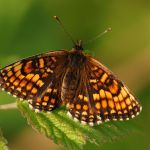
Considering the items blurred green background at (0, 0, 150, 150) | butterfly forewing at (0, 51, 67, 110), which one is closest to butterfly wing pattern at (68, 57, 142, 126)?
butterfly forewing at (0, 51, 67, 110)

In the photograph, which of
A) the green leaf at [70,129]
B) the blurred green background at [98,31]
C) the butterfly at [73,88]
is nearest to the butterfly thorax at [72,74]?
the butterfly at [73,88]

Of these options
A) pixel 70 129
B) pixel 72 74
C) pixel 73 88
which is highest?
pixel 72 74

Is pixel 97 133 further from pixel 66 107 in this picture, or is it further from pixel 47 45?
pixel 47 45

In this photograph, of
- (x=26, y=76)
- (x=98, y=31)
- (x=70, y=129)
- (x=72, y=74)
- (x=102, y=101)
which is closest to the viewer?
(x=70, y=129)

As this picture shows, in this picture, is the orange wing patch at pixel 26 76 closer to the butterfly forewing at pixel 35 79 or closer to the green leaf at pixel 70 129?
the butterfly forewing at pixel 35 79

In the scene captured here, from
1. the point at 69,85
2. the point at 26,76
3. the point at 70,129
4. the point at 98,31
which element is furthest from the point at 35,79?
the point at 98,31

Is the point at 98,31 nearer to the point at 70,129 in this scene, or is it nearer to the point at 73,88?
the point at 73,88

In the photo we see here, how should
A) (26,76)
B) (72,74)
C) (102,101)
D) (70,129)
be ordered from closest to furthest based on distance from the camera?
1. (70,129)
2. (102,101)
3. (26,76)
4. (72,74)

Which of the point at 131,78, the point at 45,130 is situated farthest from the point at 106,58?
the point at 45,130
